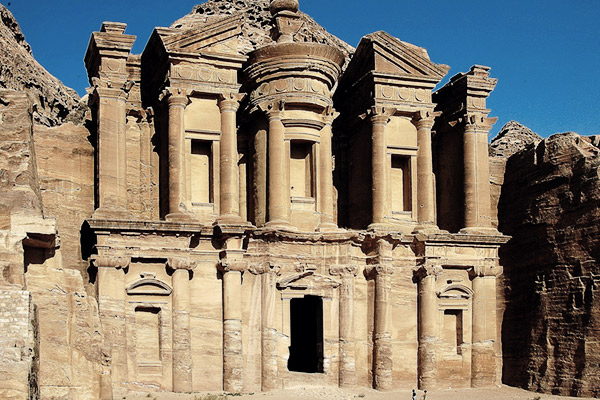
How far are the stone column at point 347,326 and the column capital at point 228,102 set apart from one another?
5350 millimetres

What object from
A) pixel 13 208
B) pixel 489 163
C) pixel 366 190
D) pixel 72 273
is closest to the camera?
pixel 13 208

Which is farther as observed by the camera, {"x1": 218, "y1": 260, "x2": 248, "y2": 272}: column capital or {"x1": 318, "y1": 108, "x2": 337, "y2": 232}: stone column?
{"x1": 318, "y1": 108, "x2": 337, "y2": 232}: stone column

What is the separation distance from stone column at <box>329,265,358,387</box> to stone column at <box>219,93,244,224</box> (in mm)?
3447

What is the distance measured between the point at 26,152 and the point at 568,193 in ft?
53.3

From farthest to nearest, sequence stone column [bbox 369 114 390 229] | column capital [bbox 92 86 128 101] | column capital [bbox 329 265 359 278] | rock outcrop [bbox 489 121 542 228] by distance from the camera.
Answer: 1. rock outcrop [bbox 489 121 542 228]
2. stone column [bbox 369 114 390 229]
3. column capital [bbox 329 265 359 278]
4. column capital [bbox 92 86 128 101]

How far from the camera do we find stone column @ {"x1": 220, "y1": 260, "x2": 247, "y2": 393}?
26.0m

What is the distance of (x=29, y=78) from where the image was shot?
32188 millimetres

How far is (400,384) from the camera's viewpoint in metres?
28.2

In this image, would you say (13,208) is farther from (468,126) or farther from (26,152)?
(468,126)

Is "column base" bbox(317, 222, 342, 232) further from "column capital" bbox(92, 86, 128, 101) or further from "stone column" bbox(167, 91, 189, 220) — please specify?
"column capital" bbox(92, 86, 128, 101)

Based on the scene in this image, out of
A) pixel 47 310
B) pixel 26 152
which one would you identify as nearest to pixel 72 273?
pixel 47 310

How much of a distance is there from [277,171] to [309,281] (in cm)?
325

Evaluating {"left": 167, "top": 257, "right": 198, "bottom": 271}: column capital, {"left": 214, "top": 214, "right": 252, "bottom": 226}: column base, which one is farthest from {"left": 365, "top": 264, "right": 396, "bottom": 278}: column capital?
{"left": 167, "top": 257, "right": 198, "bottom": 271}: column capital

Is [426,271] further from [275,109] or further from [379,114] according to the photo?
[275,109]
